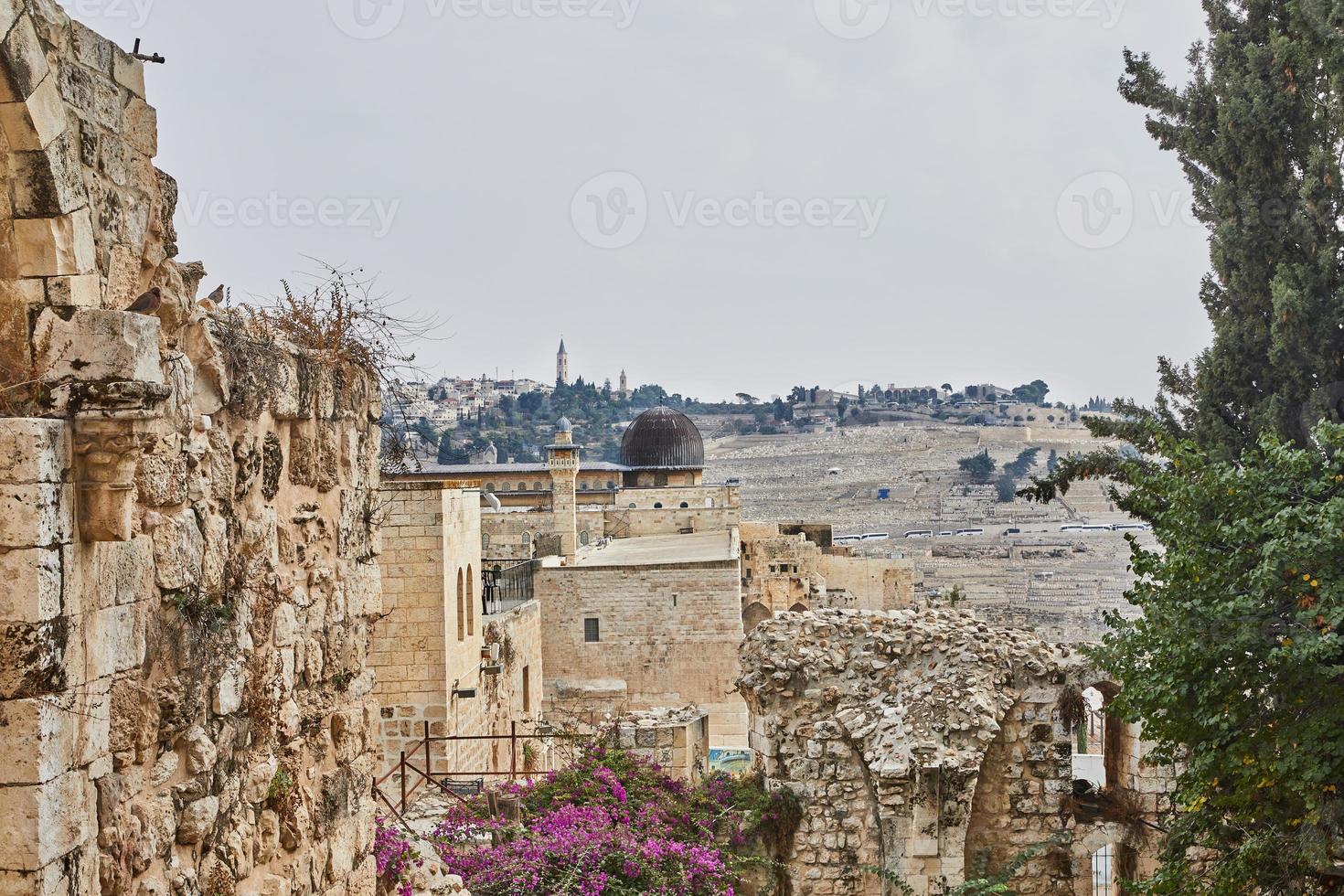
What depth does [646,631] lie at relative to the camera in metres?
24.1

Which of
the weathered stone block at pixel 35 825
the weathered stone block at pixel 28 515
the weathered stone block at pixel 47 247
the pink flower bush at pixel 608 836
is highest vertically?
the weathered stone block at pixel 47 247

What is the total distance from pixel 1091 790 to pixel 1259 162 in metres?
6.70

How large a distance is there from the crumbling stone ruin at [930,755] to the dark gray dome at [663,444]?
38.4m

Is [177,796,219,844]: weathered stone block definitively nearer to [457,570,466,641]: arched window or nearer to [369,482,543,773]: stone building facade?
[369,482,543,773]: stone building facade

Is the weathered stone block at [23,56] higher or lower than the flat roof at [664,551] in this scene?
higher

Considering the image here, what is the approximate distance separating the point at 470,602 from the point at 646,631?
1149 centimetres

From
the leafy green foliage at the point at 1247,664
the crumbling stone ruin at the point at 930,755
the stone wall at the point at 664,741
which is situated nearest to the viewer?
the leafy green foliage at the point at 1247,664

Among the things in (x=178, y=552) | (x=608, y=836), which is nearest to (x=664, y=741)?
(x=608, y=836)

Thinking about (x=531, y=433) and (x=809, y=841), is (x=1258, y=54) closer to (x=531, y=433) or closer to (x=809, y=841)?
(x=809, y=841)

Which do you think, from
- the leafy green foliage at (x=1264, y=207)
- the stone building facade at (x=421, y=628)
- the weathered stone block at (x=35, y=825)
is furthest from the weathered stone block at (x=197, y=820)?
the leafy green foliage at (x=1264, y=207)

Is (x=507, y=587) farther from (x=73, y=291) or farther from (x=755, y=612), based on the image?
(x=73, y=291)

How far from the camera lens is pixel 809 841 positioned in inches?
406

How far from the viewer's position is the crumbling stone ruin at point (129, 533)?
9.27 feet

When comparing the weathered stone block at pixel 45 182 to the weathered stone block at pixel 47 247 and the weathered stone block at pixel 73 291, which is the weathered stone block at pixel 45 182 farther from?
A: the weathered stone block at pixel 73 291
